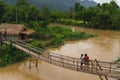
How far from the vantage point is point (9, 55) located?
2359 cm

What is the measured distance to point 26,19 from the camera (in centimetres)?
4341

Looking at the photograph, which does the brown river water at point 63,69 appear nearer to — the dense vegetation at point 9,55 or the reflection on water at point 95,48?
the reflection on water at point 95,48

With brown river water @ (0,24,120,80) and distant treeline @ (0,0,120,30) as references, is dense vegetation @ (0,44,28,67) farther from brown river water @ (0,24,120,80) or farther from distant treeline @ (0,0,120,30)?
distant treeline @ (0,0,120,30)

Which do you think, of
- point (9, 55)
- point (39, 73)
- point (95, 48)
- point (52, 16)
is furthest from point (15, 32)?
point (52, 16)

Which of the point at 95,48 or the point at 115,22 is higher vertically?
the point at 115,22

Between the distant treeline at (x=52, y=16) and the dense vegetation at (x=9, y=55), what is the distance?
46.6 ft

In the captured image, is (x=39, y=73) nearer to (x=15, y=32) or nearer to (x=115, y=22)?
(x=15, y=32)

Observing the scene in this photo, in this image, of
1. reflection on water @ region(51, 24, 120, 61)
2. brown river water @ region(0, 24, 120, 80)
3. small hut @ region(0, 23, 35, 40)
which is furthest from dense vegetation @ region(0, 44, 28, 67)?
reflection on water @ region(51, 24, 120, 61)

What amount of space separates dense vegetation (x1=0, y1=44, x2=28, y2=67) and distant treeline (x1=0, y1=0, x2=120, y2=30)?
1421cm

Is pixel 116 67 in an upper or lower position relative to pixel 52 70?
upper

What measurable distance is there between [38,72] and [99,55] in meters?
9.14

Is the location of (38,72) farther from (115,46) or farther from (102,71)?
(115,46)

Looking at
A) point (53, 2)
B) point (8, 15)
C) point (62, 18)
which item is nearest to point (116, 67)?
point (8, 15)

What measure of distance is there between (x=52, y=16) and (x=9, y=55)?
122 feet
